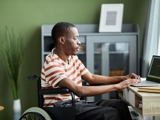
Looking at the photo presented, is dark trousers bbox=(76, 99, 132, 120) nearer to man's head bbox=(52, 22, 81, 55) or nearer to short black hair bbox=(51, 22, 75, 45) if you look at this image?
man's head bbox=(52, 22, 81, 55)

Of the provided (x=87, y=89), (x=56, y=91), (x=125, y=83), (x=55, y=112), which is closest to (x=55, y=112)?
(x=55, y=112)

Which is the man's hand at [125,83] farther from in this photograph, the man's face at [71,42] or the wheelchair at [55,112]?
the man's face at [71,42]

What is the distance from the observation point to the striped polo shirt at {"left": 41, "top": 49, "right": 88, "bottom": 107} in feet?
7.24

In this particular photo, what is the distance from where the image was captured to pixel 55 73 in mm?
2203

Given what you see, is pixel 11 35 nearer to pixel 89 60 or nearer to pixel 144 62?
pixel 89 60

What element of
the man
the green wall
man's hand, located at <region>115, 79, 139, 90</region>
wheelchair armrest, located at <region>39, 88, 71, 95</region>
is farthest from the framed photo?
wheelchair armrest, located at <region>39, 88, 71, 95</region>

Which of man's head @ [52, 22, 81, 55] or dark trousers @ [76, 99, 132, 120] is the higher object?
man's head @ [52, 22, 81, 55]

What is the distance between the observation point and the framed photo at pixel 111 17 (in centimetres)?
365

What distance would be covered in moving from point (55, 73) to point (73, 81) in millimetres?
200

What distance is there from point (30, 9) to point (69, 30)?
1.61 metres

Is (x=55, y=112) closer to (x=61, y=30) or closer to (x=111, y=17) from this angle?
(x=61, y=30)

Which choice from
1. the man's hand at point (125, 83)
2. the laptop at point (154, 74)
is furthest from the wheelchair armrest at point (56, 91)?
the laptop at point (154, 74)

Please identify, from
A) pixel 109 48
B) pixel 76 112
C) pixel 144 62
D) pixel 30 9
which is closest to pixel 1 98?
pixel 30 9

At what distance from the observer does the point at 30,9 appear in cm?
383
